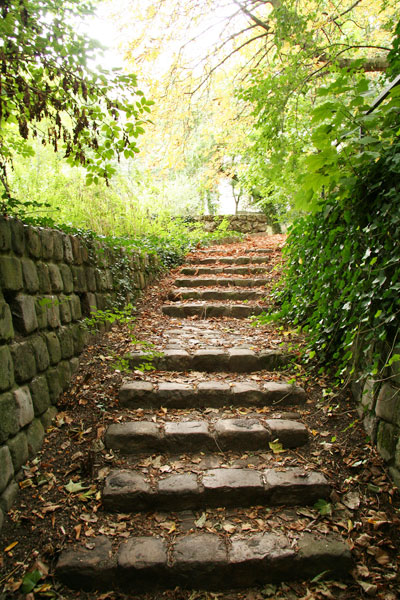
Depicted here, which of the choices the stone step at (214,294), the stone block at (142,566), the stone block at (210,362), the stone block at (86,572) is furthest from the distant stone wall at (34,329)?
the stone step at (214,294)

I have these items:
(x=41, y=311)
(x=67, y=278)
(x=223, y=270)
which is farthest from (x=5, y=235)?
(x=223, y=270)

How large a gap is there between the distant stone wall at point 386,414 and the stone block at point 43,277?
224cm

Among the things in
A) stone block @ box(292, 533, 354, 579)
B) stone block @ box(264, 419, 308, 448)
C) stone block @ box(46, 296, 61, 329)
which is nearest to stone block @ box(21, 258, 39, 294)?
stone block @ box(46, 296, 61, 329)

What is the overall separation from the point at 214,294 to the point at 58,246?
109 inches

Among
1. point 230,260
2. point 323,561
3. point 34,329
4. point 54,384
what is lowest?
point 323,561

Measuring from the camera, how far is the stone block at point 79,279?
3.00 metres

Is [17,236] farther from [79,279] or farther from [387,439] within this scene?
[387,439]

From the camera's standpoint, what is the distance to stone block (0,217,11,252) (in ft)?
6.47

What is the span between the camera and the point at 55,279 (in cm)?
263

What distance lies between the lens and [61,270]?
9.07 feet

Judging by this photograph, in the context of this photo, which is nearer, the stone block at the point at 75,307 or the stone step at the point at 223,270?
the stone block at the point at 75,307

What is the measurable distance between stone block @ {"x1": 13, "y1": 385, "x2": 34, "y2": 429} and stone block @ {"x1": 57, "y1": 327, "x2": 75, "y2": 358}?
56 cm

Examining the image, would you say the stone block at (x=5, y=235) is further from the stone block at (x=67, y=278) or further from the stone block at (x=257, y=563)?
the stone block at (x=257, y=563)

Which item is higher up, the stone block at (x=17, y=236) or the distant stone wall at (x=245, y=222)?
the distant stone wall at (x=245, y=222)
